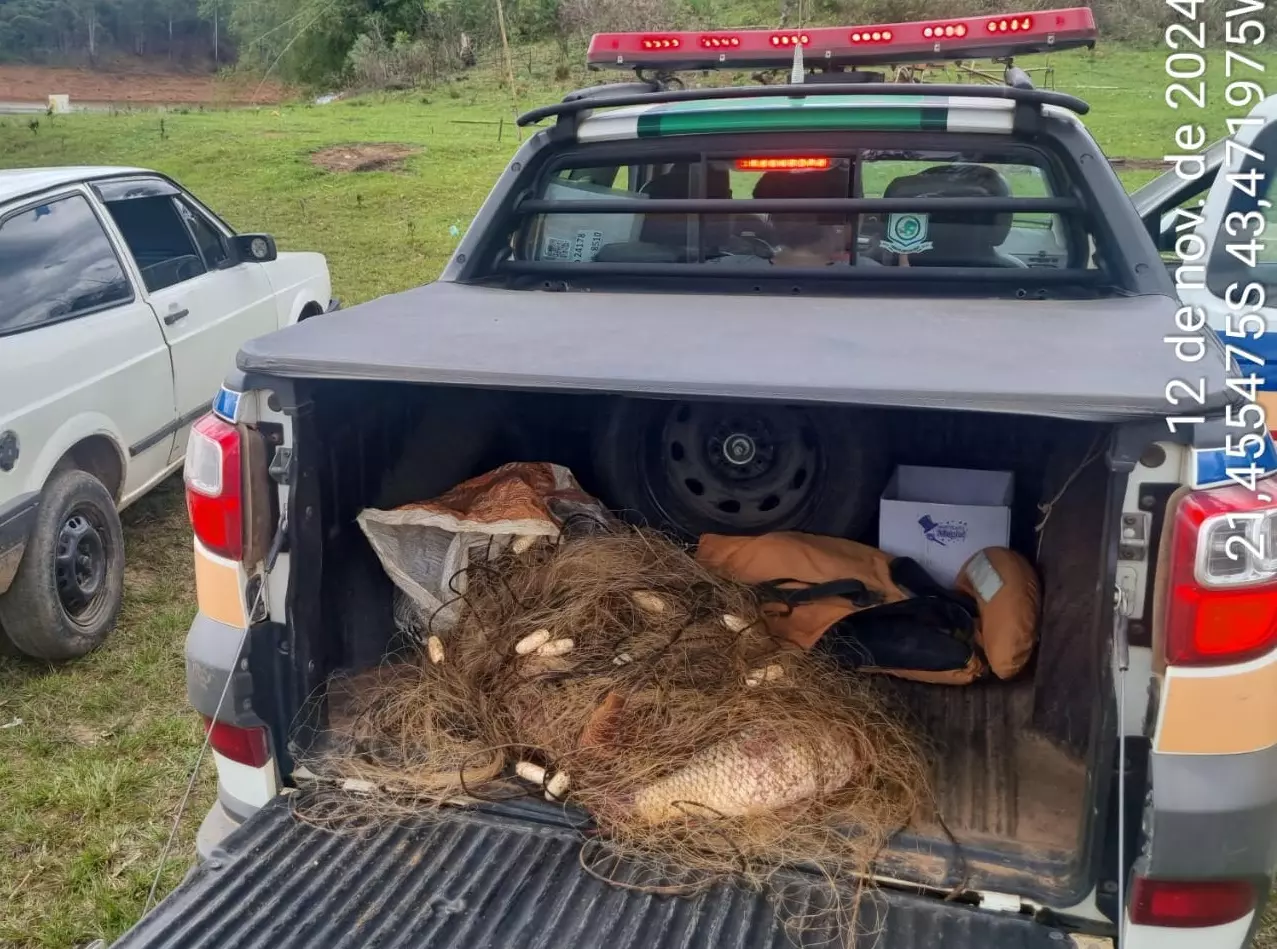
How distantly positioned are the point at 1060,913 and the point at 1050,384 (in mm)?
934

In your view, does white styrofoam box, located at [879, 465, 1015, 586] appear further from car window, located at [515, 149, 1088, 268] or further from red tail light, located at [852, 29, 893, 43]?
red tail light, located at [852, 29, 893, 43]

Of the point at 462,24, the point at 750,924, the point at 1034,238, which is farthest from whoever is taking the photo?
the point at 462,24

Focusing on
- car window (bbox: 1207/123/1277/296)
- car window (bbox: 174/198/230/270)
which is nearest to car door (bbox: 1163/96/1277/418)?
car window (bbox: 1207/123/1277/296)

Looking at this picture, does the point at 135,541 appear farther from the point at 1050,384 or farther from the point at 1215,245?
the point at 1215,245

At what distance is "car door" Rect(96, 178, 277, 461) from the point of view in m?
4.91

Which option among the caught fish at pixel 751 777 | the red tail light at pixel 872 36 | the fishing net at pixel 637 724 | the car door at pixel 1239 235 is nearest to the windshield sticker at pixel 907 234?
the red tail light at pixel 872 36

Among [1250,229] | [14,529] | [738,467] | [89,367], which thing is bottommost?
[14,529]

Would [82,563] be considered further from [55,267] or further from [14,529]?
[55,267]

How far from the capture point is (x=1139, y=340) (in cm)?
216

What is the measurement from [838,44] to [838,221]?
0.73m

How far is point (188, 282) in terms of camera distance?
520 cm

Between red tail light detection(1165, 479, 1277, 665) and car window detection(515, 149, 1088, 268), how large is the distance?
5.08 ft

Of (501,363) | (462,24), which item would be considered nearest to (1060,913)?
(501,363)

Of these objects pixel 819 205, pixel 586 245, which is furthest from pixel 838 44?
pixel 586 245
